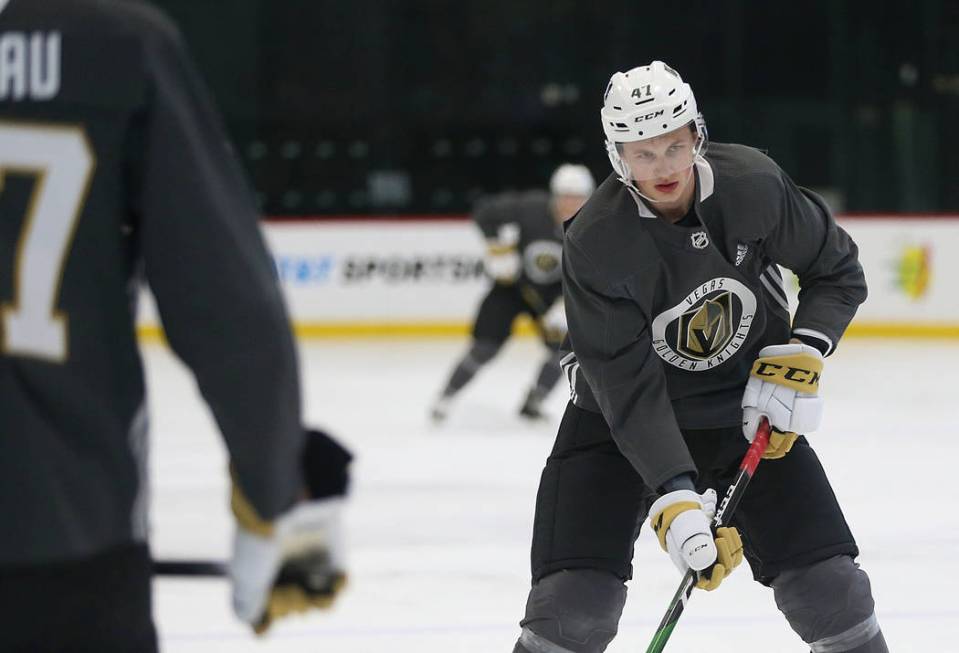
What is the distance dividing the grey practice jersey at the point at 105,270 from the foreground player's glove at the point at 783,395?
3.49 feet

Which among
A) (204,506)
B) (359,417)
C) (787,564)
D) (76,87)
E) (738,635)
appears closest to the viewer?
(76,87)

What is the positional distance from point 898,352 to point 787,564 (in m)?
5.74

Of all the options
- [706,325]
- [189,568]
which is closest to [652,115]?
[706,325]

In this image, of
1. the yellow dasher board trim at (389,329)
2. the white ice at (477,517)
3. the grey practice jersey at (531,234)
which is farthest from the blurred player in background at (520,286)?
the yellow dasher board trim at (389,329)

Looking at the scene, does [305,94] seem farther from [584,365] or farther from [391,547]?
[584,365]

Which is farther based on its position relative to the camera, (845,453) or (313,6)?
(313,6)

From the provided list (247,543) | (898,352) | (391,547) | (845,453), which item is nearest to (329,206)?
(898,352)

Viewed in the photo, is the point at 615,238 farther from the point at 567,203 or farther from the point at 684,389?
the point at 567,203

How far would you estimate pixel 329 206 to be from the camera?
9.17m

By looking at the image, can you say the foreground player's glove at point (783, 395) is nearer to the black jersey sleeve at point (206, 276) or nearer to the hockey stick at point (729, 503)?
the hockey stick at point (729, 503)

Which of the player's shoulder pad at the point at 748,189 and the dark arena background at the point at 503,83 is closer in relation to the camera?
the player's shoulder pad at the point at 748,189

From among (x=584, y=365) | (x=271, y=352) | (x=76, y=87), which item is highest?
(x=76, y=87)

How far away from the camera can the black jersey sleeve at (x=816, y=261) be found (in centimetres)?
202

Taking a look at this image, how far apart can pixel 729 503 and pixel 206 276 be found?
1.10 metres
